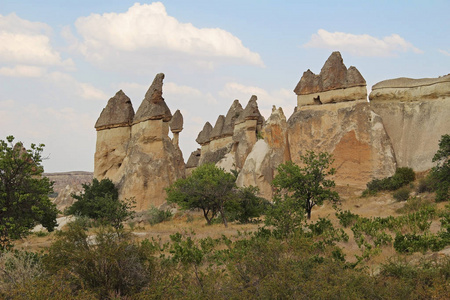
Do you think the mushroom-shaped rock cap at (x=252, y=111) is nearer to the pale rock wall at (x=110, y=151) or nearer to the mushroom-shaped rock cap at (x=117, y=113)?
the mushroom-shaped rock cap at (x=117, y=113)

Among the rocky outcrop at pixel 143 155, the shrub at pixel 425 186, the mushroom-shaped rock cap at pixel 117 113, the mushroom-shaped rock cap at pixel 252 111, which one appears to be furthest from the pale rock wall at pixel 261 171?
the shrub at pixel 425 186

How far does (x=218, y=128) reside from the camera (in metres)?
44.2

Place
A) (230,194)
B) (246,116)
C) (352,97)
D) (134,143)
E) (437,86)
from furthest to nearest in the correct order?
(246,116)
(134,143)
(352,97)
(437,86)
(230,194)

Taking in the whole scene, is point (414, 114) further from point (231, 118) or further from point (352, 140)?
point (231, 118)

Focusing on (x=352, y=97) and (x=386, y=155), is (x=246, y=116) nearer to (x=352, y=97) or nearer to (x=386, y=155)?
(x=352, y=97)

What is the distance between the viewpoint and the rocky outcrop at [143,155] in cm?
2720

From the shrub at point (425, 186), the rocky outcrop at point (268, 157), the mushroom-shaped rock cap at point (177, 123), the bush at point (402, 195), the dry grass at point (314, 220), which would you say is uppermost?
the mushroom-shaped rock cap at point (177, 123)

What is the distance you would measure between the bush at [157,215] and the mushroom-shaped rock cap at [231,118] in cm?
1837

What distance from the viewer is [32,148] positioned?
1120 cm

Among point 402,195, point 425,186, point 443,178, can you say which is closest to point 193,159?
point 402,195

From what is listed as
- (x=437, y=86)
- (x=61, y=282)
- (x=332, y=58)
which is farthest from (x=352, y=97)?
(x=61, y=282)

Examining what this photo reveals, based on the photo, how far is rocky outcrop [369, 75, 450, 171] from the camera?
76.7ft

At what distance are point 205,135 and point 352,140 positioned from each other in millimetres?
23454

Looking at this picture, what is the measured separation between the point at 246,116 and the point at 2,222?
→ 27569 mm
